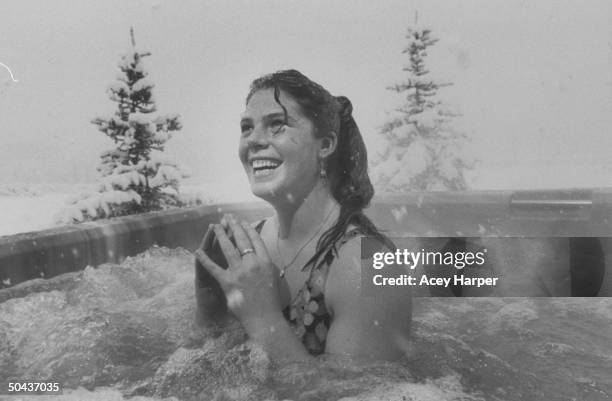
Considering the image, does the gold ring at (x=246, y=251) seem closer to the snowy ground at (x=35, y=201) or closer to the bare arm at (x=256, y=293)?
the bare arm at (x=256, y=293)

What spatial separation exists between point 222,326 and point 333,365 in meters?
0.31

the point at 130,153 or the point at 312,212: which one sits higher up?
the point at 130,153

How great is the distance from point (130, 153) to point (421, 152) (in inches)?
135

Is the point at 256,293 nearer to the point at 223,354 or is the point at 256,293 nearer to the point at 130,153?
the point at 223,354

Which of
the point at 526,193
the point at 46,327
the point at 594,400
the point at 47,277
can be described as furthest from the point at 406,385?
the point at 47,277

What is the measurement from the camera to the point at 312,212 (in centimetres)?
114

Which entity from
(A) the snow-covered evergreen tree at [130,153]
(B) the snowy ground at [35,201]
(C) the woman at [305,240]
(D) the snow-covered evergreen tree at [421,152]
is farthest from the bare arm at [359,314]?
(D) the snow-covered evergreen tree at [421,152]

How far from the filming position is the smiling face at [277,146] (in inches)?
41.4

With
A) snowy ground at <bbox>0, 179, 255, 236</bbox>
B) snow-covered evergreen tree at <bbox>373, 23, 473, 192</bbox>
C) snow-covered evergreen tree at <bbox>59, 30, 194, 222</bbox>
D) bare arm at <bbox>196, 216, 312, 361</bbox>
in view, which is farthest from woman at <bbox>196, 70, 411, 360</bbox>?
snow-covered evergreen tree at <bbox>373, 23, 473, 192</bbox>

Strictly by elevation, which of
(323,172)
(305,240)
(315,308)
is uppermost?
(323,172)

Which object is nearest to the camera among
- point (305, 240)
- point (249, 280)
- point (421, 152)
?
point (249, 280)

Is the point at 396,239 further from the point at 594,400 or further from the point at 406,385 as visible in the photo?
the point at 594,400

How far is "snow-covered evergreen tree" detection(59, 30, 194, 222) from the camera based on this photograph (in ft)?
7.30

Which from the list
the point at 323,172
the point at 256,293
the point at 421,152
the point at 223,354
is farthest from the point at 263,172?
the point at 421,152
